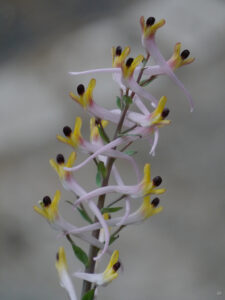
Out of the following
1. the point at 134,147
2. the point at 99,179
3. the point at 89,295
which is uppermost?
the point at 134,147

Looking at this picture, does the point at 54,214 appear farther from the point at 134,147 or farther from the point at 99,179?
the point at 134,147

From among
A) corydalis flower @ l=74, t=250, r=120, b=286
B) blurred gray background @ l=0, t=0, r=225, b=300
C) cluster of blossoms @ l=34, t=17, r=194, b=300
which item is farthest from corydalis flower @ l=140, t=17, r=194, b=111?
blurred gray background @ l=0, t=0, r=225, b=300

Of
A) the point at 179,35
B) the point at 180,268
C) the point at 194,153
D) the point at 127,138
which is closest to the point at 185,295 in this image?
the point at 180,268

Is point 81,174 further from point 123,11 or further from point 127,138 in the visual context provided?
point 127,138

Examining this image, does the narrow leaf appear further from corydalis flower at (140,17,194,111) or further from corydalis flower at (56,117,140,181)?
corydalis flower at (140,17,194,111)

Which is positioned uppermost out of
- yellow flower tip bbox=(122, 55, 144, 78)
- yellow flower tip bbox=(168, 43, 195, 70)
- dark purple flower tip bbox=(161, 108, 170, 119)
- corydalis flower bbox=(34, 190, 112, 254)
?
yellow flower tip bbox=(122, 55, 144, 78)

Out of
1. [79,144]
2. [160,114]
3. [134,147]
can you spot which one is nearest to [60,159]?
[79,144]

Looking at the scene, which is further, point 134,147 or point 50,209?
point 134,147

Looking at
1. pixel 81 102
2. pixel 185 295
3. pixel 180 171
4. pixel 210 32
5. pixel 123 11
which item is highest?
pixel 123 11
